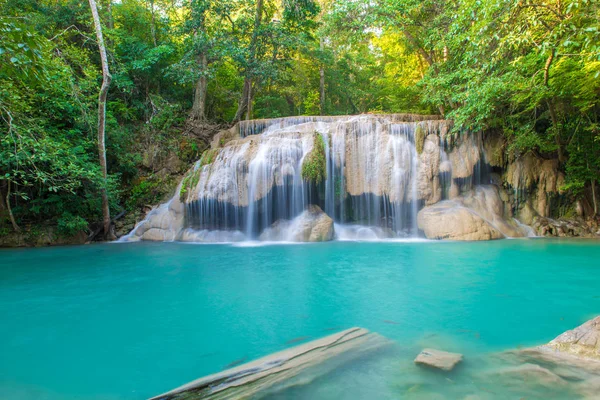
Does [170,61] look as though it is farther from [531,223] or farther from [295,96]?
[531,223]

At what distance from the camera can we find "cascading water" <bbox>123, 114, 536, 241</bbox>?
11727 millimetres

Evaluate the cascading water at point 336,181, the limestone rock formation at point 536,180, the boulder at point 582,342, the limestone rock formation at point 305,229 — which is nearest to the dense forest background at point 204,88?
the limestone rock formation at point 536,180

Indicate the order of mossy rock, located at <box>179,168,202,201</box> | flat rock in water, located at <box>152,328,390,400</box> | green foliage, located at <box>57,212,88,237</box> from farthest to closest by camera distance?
mossy rock, located at <box>179,168,202,201</box> → green foliage, located at <box>57,212,88,237</box> → flat rock in water, located at <box>152,328,390,400</box>

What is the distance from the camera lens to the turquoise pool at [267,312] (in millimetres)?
2807

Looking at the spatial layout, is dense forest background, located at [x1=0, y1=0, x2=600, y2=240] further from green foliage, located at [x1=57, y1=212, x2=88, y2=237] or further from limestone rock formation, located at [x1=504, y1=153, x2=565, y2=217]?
limestone rock formation, located at [x1=504, y1=153, x2=565, y2=217]

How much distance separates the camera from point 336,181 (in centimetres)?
1239

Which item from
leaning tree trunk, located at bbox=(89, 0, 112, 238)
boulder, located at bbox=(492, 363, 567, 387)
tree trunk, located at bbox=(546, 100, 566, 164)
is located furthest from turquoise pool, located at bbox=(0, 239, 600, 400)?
tree trunk, located at bbox=(546, 100, 566, 164)

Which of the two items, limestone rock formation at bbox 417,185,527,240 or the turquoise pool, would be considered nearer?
the turquoise pool

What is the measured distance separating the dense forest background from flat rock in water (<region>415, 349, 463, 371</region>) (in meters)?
4.12

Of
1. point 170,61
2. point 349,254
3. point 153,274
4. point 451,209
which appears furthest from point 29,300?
point 170,61

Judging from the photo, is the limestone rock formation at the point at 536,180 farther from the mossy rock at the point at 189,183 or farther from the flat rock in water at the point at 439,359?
the flat rock in water at the point at 439,359

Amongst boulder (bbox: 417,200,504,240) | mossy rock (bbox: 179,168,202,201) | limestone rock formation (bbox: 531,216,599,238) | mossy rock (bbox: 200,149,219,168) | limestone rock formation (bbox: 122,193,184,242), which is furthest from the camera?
mossy rock (bbox: 200,149,219,168)

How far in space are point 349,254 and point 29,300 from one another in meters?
6.23

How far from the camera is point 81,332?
3.85m
